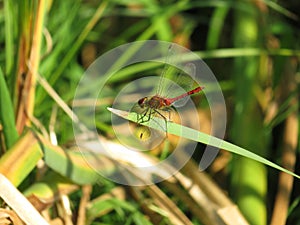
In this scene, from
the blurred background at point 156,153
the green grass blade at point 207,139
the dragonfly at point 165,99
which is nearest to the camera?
the green grass blade at point 207,139

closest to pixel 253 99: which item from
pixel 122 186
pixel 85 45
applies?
pixel 122 186

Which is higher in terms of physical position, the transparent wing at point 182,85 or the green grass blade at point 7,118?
the transparent wing at point 182,85

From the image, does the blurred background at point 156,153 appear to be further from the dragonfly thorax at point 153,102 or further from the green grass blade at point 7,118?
the dragonfly thorax at point 153,102

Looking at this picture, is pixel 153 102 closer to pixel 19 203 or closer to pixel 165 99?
pixel 165 99

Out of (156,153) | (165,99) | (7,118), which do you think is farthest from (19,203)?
(156,153)

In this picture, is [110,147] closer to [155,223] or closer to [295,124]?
[155,223]

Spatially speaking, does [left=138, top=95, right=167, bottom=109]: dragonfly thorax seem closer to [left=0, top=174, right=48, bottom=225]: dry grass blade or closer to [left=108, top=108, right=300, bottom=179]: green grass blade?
[left=108, top=108, right=300, bottom=179]: green grass blade

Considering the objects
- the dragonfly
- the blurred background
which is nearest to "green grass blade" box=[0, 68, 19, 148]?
the blurred background

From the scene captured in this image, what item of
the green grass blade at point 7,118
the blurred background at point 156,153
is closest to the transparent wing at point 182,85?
the blurred background at point 156,153
